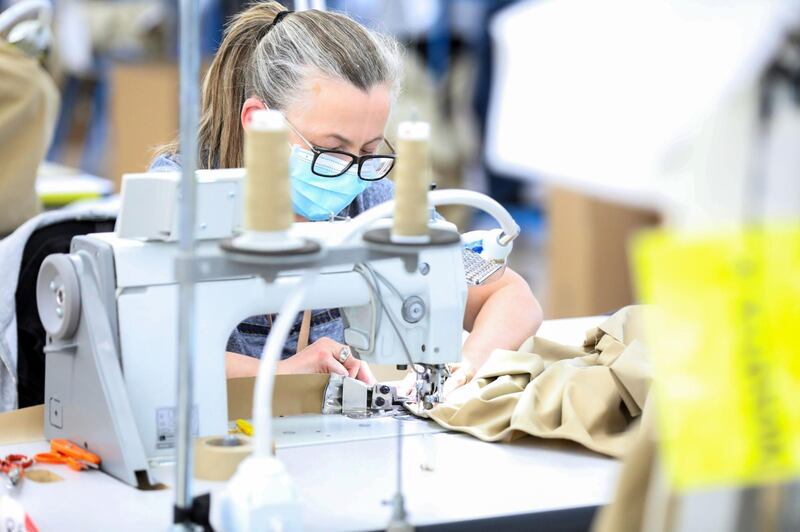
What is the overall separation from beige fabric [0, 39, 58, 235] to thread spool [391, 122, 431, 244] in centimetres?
150

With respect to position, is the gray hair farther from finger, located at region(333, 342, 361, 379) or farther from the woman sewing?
finger, located at region(333, 342, 361, 379)

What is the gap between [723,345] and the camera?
31.0 inches

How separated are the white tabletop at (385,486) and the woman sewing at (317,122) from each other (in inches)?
9.9

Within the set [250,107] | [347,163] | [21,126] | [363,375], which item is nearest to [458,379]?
[363,375]

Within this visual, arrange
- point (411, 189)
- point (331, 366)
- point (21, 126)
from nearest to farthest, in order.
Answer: point (411, 189) < point (331, 366) < point (21, 126)

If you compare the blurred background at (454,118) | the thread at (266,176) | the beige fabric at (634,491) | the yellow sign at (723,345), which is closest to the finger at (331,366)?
the thread at (266,176)

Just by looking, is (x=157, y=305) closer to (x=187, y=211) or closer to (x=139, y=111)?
(x=187, y=211)

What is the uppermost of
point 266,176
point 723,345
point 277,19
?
Result: point 277,19

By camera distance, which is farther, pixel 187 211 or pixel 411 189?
pixel 411 189

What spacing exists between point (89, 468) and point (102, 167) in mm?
7238

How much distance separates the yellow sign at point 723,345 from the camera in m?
0.78

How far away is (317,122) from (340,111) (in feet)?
0.13

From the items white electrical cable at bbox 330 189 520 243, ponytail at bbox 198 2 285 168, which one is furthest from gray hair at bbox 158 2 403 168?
white electrical cable at bbox 330 189 520 243

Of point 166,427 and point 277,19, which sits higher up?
point 277,19
